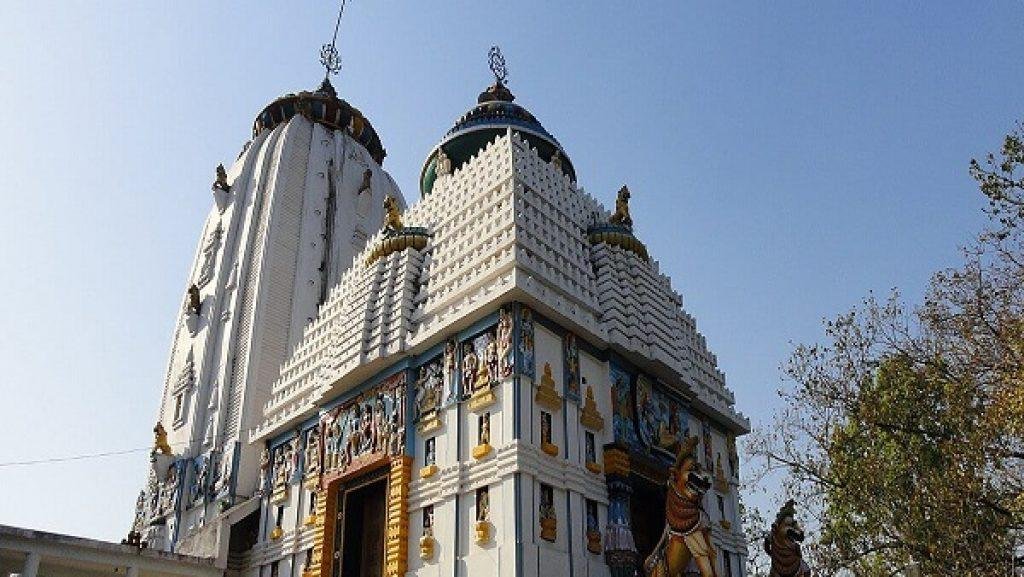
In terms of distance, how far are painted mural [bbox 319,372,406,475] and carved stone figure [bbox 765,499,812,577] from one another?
6897 millimetres

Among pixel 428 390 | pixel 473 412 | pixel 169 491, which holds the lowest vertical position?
pixel 473 412

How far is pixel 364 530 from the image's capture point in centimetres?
1781

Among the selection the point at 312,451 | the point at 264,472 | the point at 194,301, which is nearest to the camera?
the point at 312,451

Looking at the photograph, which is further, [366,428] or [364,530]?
[366,428]

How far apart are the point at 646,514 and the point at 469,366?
4464mm

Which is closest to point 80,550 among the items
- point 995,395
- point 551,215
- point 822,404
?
point 551,215

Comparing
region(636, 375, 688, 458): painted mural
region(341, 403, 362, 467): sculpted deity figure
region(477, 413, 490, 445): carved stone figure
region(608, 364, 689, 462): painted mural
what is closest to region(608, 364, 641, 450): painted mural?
region(608, 364, 689, 462): painted mural

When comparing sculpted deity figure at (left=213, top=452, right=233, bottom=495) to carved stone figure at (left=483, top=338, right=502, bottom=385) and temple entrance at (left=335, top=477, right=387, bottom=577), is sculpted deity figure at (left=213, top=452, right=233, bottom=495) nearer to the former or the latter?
temple entrance at (left=335, top=477, right=387, bottom=577)

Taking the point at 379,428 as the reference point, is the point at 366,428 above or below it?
above

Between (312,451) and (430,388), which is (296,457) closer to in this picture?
(312,451)

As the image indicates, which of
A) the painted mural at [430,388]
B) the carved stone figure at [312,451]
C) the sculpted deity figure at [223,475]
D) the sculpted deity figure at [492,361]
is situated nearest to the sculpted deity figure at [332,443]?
the carved stone figure at [312,451]

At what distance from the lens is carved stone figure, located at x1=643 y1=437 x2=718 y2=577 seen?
1373 centimetres

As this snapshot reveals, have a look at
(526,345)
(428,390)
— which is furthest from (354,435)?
(526,345)

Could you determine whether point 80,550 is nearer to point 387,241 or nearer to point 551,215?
point 387,241
